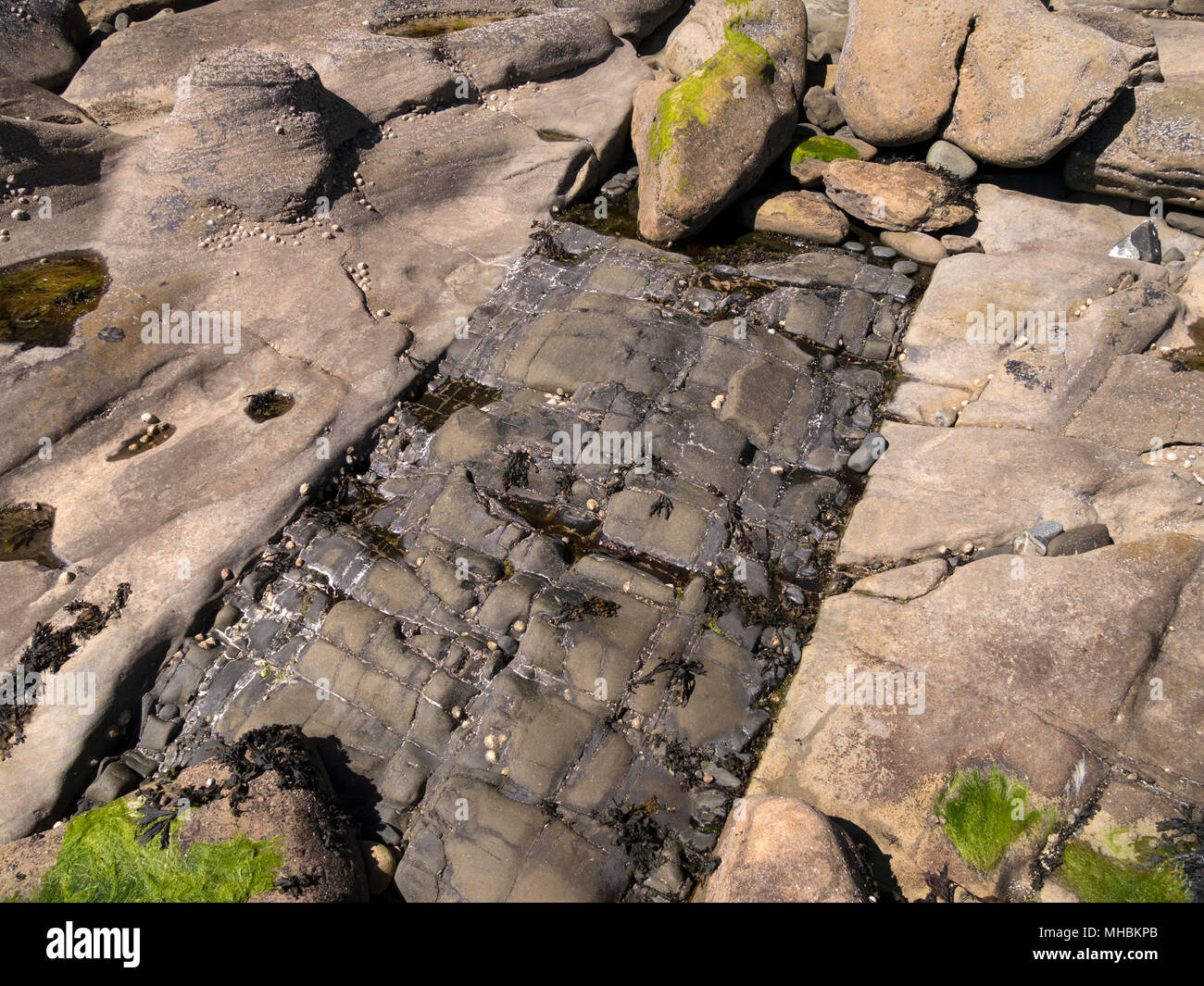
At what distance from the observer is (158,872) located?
17.6 feet

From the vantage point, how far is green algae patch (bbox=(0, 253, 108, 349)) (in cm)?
887

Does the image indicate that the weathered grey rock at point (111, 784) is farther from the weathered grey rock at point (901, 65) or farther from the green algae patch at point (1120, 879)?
the weathered grey rock at point (901, 65)

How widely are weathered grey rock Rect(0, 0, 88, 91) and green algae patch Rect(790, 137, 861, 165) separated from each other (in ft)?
35.9

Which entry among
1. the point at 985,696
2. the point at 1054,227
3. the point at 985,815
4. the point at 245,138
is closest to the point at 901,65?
the point at 1054,227

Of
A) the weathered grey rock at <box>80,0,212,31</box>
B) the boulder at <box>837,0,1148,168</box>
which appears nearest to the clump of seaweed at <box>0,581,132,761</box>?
the boulder at <box>837,0,1148,168</box>

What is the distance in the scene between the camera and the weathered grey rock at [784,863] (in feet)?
16.4

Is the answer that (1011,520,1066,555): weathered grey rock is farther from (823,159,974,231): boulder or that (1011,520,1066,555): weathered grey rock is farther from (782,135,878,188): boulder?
(782,135,878,188): boulder

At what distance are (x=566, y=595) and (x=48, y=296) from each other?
7282 mm

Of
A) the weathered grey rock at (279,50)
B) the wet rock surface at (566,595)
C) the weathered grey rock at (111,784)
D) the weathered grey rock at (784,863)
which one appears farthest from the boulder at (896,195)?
the weathered grey rock at (111,784)

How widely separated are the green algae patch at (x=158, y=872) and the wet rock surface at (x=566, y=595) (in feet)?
3.19
